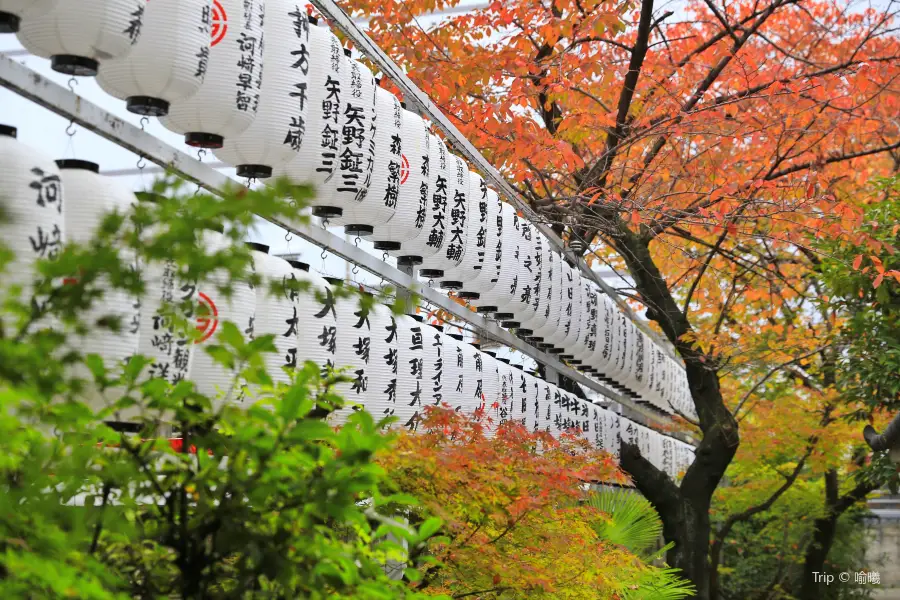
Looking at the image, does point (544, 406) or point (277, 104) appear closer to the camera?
point (277, 104)

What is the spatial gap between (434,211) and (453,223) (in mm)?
354

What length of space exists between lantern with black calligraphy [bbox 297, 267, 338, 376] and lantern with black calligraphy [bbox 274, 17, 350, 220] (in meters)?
0.46

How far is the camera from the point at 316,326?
461 centimetres

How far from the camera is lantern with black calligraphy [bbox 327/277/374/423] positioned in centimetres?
488

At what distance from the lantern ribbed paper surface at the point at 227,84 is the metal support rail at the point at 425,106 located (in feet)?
4.49

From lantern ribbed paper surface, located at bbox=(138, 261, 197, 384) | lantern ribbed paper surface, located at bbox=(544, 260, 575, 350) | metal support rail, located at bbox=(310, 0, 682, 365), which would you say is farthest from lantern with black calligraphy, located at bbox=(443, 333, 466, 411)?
lantern ribbed paper surface, located at bbox=(544, 260, 575, 350)

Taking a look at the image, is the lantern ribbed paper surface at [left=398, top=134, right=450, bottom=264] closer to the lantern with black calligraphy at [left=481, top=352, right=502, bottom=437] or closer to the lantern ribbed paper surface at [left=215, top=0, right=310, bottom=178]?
the lantern with black calligraphy at [left=481, top=352, right=502, bottom=437]

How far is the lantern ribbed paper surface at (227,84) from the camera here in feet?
12.2

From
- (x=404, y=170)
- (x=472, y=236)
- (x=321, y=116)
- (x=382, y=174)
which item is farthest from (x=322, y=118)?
(x=472, y=236)

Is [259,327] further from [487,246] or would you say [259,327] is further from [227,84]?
[487,246]

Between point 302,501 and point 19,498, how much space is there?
1.91 feet

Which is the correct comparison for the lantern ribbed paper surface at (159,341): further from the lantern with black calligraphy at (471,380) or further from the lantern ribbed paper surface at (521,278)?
the lantern ribbed paper surface at (521,278)

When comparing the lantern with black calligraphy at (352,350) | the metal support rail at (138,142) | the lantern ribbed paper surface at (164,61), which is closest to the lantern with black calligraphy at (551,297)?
the metal support rail at (138,142)

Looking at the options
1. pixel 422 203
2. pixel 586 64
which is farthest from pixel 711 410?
pixel 422 203
